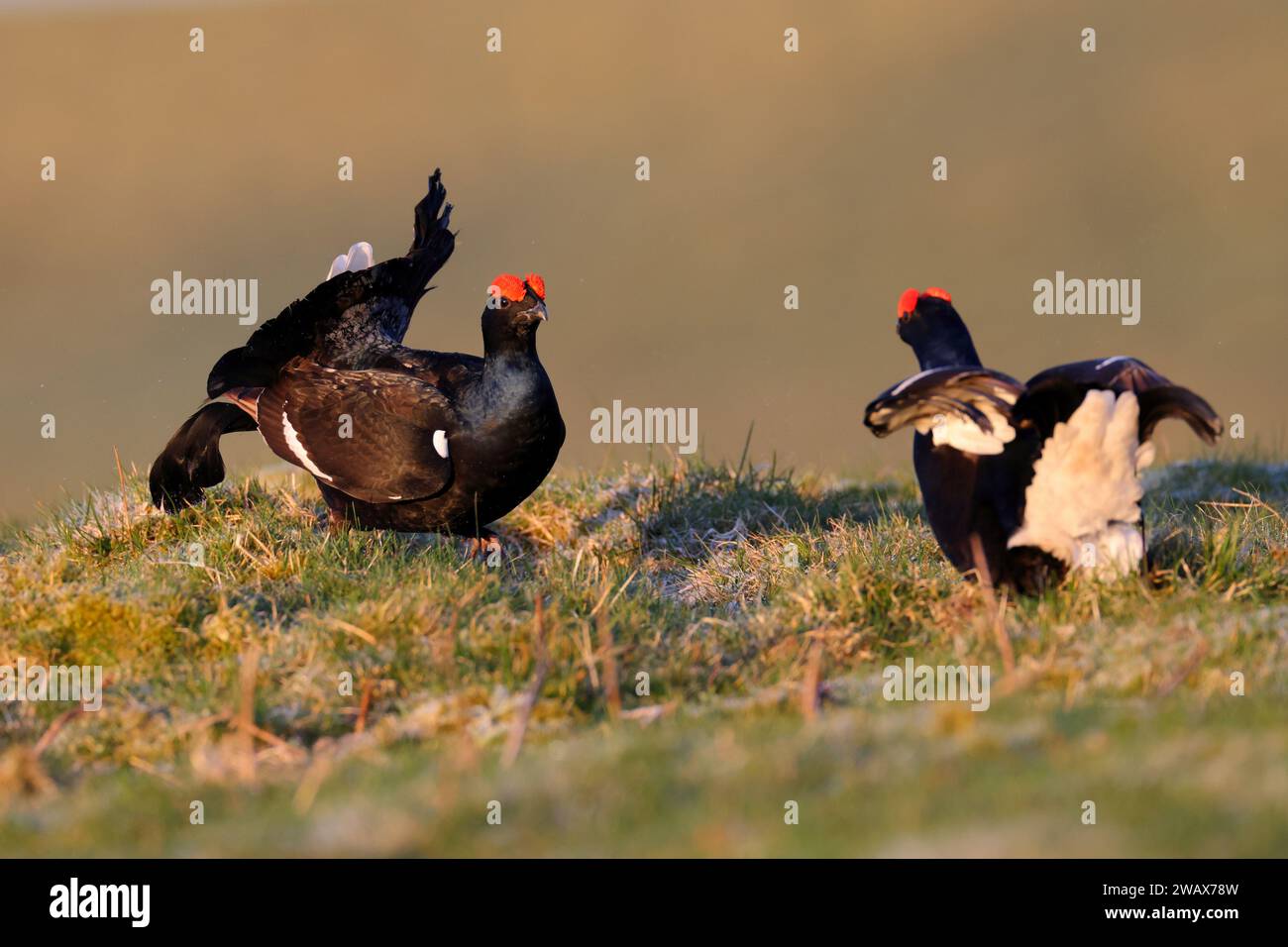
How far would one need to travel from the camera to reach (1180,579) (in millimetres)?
6512

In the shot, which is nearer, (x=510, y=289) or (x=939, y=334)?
(x=939, y=334)

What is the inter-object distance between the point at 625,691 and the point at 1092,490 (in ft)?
7.65

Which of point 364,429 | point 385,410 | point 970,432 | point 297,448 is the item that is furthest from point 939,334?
point 297,448

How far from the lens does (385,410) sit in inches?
320

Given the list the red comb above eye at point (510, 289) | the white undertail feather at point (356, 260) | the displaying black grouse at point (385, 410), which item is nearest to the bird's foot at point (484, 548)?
the displaying black grouse at point (385, 410)

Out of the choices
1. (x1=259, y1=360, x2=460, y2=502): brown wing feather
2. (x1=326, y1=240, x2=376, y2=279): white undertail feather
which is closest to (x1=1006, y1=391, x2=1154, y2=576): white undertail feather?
(x1=259, y1=360, x2=460, y2=502): brown wing feather

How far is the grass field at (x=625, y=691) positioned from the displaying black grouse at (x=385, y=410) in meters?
0.36

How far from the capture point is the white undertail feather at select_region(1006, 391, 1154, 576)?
20.2 ft

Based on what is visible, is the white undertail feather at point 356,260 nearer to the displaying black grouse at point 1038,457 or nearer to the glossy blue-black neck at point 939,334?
the glossy blue-black neck at point 939,334

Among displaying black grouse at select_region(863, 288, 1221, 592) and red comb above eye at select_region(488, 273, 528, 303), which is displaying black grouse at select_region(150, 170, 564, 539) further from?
displaying black grouse at select_region(863, 288, 1221, 592)

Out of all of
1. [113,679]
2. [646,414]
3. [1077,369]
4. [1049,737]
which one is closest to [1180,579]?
[1077,369]

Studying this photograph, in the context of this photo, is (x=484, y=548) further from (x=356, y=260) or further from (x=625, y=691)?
(x=625, y=691)

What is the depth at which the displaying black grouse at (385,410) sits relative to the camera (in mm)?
7895
